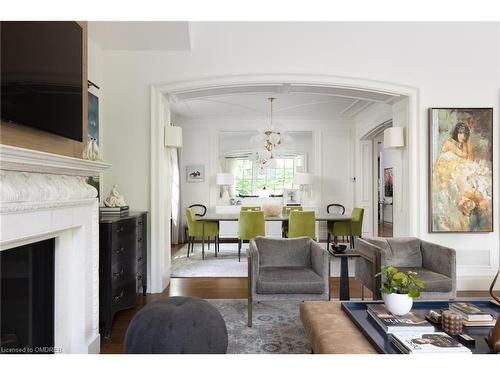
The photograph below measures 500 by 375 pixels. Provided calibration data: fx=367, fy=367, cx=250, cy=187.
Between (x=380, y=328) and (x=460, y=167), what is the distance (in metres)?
3.18

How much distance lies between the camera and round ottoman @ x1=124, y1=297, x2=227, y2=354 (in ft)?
6.24

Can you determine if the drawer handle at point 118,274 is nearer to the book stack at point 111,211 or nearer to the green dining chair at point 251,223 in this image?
the book stack at point 111,211

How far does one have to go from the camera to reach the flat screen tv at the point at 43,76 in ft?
6.02

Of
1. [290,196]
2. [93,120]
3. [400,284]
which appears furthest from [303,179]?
[400,284]

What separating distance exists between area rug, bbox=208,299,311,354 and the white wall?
5.86 ft

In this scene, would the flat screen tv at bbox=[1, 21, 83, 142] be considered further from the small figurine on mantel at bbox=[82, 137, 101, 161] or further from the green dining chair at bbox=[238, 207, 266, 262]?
the green dining chair at bbox=[238, 207, 266, 262]

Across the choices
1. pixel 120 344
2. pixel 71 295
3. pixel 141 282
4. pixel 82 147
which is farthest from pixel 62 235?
pixel 141 282

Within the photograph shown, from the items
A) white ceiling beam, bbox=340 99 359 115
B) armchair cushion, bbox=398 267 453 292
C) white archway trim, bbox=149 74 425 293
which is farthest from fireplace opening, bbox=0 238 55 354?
white ceiling beam, bbox=340 99 359 115

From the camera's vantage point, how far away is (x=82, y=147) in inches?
114

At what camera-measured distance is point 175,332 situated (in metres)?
1.91

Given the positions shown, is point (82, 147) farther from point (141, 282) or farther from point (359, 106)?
point (359, 106)

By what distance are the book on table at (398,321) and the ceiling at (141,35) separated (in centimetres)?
339

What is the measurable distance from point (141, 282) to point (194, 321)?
2.55 meters
